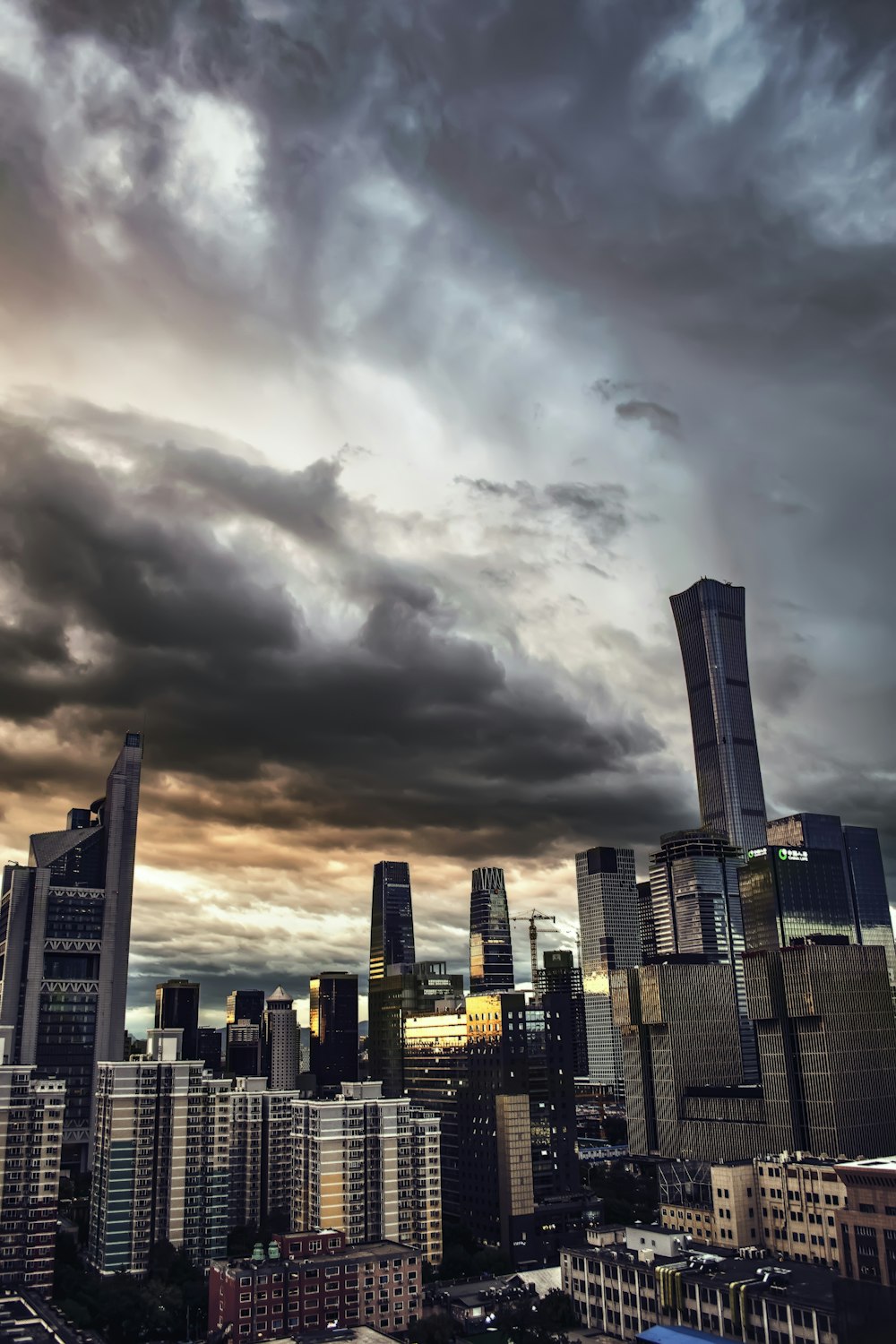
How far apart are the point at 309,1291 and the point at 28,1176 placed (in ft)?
202

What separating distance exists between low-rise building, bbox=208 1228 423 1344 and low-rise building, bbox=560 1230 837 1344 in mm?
29772

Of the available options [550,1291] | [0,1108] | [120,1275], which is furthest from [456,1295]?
[0,1108]

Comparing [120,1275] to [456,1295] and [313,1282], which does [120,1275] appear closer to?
[313,1282]

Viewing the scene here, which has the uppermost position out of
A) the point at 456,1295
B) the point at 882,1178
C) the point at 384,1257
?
the point at 882,1178

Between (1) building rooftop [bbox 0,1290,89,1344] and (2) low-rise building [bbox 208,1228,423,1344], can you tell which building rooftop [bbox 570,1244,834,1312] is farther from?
(1) building rooftop [bbox 0,1290,89,1344]

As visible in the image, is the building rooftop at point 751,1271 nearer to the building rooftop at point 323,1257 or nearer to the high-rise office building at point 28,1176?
the building rooftop at point 323,1257

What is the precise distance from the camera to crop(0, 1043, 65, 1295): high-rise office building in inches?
7101

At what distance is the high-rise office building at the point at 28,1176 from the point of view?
7101 inches

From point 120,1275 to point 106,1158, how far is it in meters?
21.5

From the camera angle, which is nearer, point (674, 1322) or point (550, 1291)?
point (674, 1322)

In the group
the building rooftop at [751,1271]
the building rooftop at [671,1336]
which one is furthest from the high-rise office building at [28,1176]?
the building rooftop at [671,1336]

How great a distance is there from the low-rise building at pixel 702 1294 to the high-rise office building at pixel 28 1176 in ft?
308

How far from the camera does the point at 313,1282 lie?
162 m

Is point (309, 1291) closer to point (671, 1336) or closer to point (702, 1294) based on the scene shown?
point (671, 1336)
